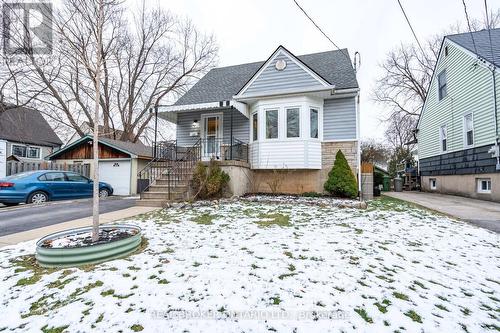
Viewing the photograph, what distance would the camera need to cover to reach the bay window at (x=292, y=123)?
9523mm

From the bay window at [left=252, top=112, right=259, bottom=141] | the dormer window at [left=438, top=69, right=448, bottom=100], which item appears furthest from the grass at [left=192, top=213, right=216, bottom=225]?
the dormer window at [left=438, top=69, right=448, bottom=100]

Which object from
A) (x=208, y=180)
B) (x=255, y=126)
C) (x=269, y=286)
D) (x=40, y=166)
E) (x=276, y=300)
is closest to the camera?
(x=276, y=300)

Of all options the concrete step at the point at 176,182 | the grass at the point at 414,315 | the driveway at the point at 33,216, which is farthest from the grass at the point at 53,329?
the concrete step at the point at 176,182

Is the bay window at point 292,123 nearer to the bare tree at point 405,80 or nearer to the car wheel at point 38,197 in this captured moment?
the car wheel at point 38,197

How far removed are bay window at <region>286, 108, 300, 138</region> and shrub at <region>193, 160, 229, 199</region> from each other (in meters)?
3.38

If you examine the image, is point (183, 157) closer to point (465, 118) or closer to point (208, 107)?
point (208, 107)

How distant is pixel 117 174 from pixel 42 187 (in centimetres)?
434

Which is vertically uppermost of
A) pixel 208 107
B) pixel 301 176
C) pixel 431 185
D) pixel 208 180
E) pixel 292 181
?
pixel 208 107

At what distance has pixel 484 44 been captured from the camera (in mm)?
10359

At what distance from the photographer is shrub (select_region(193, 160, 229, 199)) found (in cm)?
813

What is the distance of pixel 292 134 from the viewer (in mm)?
9586

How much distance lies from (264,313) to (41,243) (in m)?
3.50

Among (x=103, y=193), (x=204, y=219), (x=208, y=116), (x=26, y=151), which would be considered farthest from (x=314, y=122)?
(x=26, y=151)

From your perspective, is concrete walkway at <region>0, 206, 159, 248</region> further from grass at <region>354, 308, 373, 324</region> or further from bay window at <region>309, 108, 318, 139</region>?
bay window at <region>309, 108, 318, 139</region>
